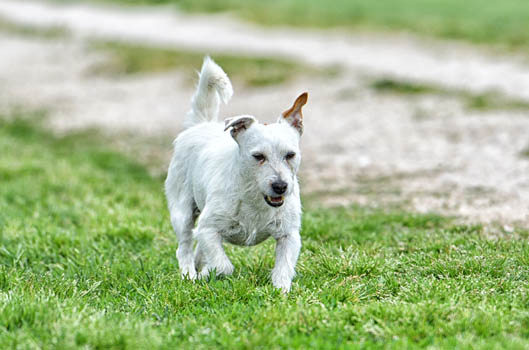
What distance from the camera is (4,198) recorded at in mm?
10141

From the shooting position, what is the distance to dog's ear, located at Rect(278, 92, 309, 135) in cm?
586

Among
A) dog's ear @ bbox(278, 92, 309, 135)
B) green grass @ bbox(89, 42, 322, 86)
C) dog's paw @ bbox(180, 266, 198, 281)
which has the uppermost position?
dog's ear @ bbox(278, 92, 309, 135)

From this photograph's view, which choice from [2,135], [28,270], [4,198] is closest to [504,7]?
[2,135]

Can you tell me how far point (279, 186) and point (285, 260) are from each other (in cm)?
79

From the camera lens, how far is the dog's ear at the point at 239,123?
577 centimetres

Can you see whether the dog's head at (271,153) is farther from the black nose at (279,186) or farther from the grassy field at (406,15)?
the grassy field at (406,15)

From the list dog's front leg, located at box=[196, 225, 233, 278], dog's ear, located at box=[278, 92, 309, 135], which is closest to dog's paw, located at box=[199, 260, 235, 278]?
dog's front leg, located at box=[196, 225, 233, 278]

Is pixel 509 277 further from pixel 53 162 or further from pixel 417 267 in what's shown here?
pixel 53 162

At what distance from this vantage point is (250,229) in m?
6.11

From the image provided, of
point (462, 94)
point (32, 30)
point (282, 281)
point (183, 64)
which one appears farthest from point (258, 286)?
point (32, 30)

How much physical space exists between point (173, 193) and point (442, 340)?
10.2ft

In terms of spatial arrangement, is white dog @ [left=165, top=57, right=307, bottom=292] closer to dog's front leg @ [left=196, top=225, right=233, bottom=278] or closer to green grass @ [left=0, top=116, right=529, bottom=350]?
dog's front leg @ [left=196, top=225, right=233, bottom=278]

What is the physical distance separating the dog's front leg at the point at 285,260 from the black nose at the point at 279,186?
702mm

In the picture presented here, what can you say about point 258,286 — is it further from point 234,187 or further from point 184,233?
point 184,233
